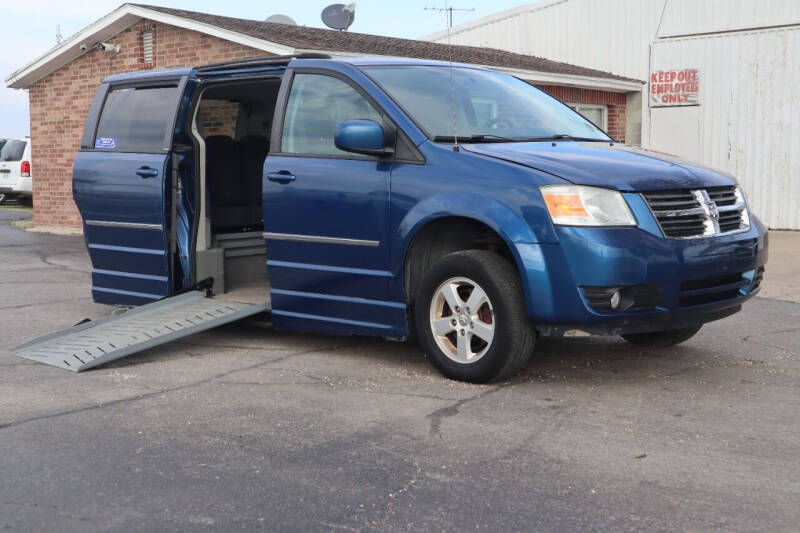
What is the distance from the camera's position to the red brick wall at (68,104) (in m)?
15.9

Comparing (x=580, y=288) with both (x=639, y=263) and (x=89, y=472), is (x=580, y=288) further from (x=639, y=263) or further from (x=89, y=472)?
(x=89, y=472)

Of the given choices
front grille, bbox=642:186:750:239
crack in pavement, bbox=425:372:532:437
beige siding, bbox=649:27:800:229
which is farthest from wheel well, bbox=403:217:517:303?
beige siding, bbox=649:27:800:229

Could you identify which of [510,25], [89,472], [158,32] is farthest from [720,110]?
[89,472]

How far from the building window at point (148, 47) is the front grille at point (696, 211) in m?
12.3

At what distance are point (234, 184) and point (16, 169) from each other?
20.9 metres

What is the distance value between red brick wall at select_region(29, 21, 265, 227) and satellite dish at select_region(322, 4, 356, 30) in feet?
14.2

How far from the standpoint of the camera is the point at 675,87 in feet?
64.1

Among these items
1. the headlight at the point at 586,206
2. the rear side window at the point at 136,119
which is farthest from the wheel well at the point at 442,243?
the rear side window at the point at 136,119

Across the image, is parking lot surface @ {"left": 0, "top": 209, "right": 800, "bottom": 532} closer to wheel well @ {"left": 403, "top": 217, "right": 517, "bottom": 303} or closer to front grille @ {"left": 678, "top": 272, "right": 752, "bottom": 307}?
front grille @ {"left": 678, "top": 272, "right": 752, "bottom": 307}

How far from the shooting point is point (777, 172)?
18.0 meters

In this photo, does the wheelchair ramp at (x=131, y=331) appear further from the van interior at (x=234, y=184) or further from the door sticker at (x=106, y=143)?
the door sticker at (x=106, y=143)

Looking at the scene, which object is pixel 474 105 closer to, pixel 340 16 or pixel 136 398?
pixel 136 398

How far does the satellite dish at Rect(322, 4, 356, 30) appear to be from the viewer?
19422mm

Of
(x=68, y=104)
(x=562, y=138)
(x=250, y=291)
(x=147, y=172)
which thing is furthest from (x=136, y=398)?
(x=68, y=104)
